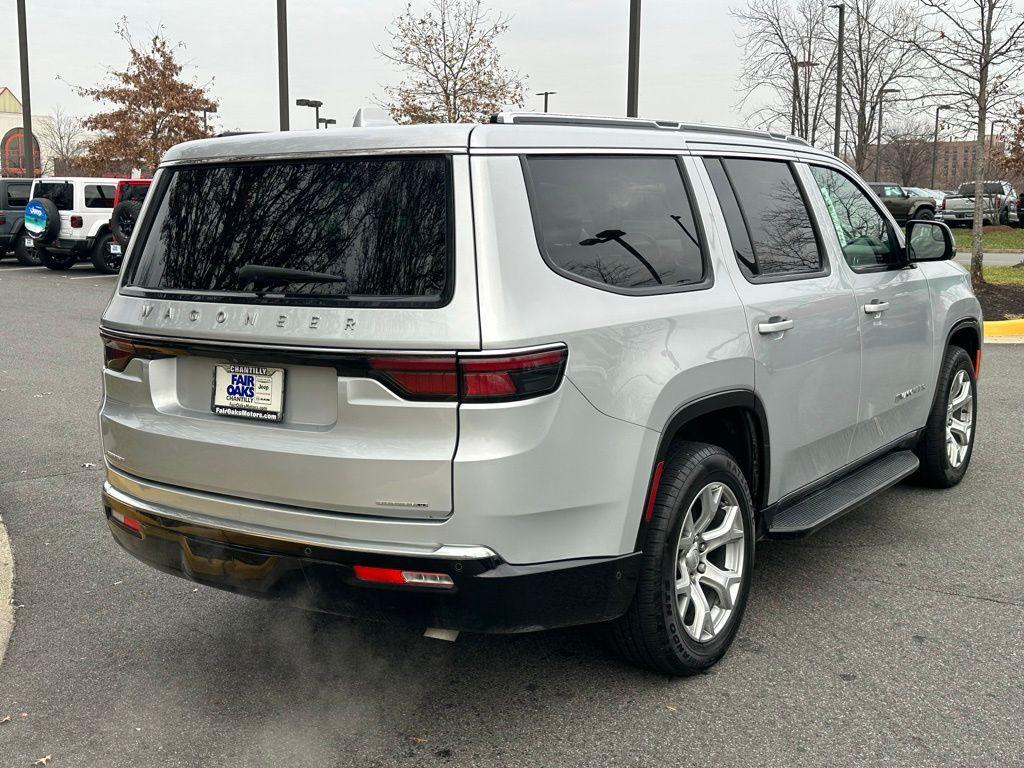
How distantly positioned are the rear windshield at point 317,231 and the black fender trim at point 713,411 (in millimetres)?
932

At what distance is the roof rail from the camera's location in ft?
10.8

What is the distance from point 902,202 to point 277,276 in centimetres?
3510

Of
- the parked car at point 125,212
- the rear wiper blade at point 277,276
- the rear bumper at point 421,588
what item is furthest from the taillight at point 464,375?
the parked car at point 125,212

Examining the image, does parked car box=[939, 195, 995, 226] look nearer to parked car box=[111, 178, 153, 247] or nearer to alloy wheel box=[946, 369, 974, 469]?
parked car box=[111, 178, 153, 247]

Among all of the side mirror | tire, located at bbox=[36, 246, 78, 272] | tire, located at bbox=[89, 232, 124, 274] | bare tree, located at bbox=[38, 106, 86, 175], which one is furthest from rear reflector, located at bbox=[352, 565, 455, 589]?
bare tree, located at bbox=[38, 106, 86, 175]

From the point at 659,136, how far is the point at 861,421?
1777 millimetres

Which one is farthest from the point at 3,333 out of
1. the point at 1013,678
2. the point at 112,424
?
the point at 1013,678

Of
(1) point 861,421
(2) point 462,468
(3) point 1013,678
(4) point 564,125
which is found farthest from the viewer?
(1) point 861,421

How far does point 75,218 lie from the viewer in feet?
73.1

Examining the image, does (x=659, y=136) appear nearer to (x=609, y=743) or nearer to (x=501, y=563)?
(x=501, y=563)

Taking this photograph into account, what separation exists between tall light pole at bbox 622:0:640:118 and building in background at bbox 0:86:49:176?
23.9 metres

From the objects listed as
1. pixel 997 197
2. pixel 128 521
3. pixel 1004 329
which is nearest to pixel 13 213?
pixel 1004 329

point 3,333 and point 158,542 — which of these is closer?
point 158,542

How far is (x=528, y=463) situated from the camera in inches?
117
